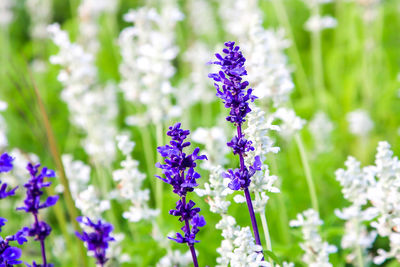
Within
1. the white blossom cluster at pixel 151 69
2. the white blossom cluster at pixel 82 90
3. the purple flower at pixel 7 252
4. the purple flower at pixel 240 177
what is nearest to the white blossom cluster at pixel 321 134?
the white blossom cluster at pixel 151 69

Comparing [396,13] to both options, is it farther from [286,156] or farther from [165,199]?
[165,199]

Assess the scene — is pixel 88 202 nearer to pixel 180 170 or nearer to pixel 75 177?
pixel 75 177

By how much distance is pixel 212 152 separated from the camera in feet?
9.11

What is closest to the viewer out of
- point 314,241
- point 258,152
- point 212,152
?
point 258,152

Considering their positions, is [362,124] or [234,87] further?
[362,124]

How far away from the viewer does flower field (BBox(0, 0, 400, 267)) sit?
1.52m

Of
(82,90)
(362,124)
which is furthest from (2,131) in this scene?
(362,124)

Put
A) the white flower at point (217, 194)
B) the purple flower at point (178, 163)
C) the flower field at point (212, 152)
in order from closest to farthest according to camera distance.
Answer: the purple flower at point (178, 163), the flower field at point (212, 152), the white flower at point (217, 194)

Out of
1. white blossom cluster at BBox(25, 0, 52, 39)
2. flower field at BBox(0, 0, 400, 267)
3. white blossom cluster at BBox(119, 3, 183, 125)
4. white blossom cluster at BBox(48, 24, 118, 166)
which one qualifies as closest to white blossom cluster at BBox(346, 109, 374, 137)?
flower field at BBox(0, 0, 400, 267)

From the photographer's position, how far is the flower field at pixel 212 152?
4.98ft

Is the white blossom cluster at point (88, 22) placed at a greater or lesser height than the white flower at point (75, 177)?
greater

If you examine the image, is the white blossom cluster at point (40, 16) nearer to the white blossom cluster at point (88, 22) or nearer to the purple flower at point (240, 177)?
the white blossom cluster at point (88, 22)

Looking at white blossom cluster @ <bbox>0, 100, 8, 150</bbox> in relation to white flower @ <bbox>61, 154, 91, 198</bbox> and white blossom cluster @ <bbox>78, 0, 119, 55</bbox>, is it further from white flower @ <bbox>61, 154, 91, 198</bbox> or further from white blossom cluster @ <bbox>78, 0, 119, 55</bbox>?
white blossom cluster @ <bbox>78, 0, 119, 55</bbox>

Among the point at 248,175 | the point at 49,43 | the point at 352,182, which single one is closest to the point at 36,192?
the point at 248,175
